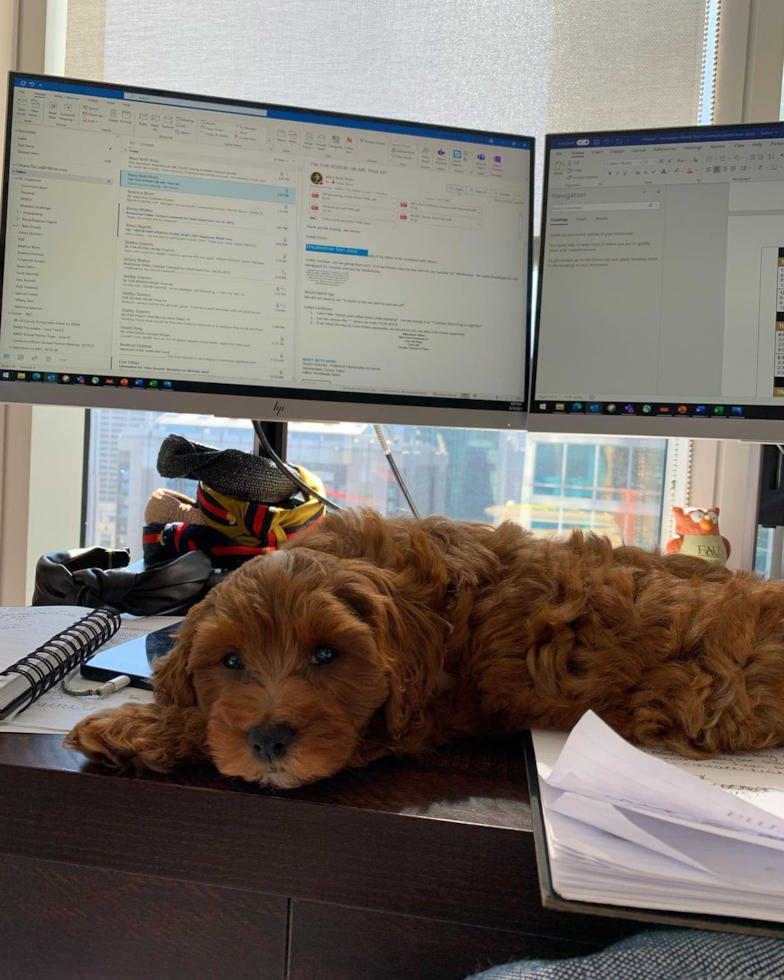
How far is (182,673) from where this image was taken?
2.18 ft

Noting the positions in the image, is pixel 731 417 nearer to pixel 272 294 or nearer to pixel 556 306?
pixel 556 306

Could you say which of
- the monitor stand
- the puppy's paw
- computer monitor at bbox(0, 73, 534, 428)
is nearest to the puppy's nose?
the puppy's paw

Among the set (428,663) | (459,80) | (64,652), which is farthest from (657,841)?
(459,80)

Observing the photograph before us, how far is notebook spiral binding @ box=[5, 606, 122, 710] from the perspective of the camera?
2.40ft

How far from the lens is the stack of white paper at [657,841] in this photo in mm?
→ 439

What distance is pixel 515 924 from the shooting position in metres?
0.54

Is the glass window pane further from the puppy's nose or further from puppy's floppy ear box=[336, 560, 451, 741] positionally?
the puppy's nose

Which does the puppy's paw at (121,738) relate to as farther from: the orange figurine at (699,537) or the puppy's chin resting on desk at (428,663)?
the orange figurine at (699,537)

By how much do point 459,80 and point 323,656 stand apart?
55.5 inches

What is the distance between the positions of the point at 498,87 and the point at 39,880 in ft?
5.23

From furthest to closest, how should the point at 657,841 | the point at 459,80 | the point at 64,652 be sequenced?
the point at 459,80
the point at 64,652
the point at 657,841

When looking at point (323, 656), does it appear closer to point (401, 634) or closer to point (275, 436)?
point (401, 634)

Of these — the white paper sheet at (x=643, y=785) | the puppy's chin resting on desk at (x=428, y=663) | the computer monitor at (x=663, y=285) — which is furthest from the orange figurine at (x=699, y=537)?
the white paper sheet at (x=643, y=785)

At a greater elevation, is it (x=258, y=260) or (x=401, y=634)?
(x=258, y=260)
